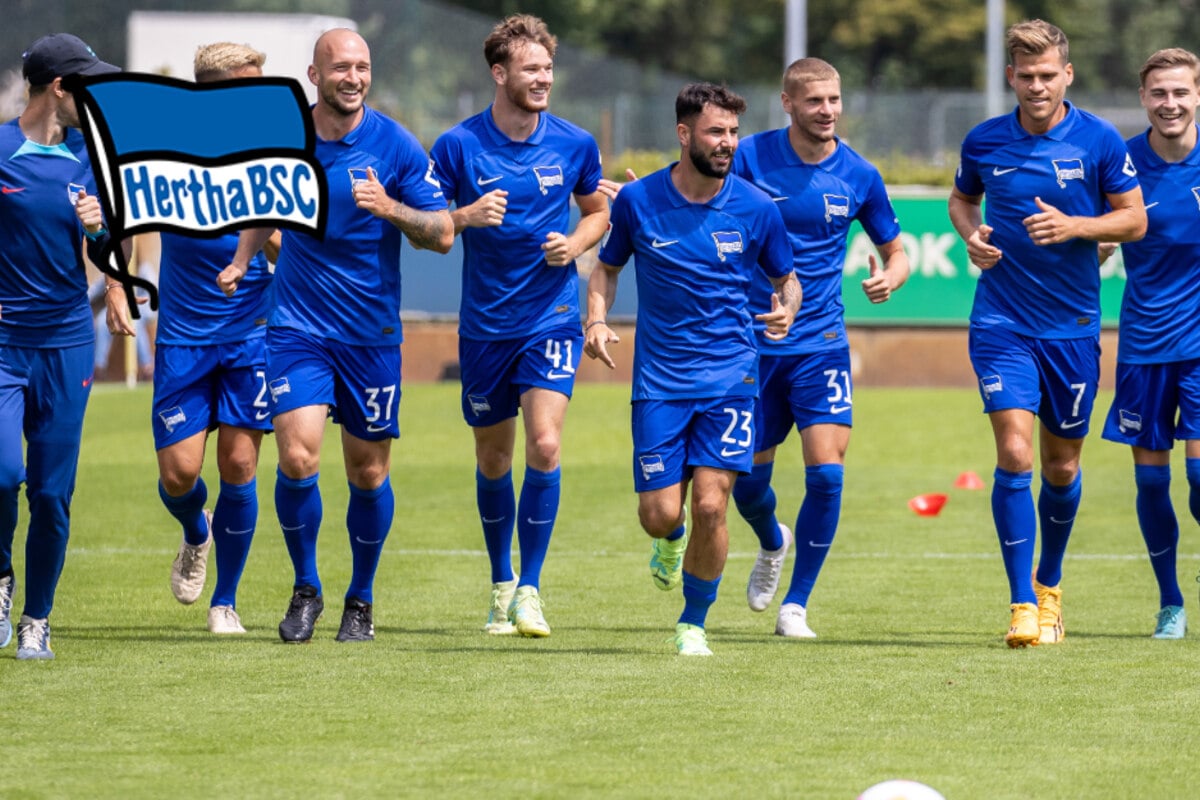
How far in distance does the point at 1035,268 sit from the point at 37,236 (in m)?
3.82

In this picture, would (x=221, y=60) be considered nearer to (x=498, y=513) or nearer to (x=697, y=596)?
(x=498, y=513)

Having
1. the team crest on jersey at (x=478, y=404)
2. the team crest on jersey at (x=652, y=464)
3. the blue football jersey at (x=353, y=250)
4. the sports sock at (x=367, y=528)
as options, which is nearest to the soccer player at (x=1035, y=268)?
the team crest on jersey at (x=652, y=464)

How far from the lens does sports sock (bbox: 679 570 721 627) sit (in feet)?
26.2

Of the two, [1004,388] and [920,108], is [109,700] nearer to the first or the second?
[1004,388]

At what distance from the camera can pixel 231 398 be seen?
344 inches

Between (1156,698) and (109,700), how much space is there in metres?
3.44

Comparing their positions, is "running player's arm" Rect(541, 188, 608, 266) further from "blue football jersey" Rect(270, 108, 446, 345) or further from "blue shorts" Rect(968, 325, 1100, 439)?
"blue shorts" Rect(968, 325, 1100, 439)

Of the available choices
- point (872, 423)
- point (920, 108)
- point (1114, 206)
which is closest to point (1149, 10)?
point (920, 108)

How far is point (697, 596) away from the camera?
7.99 meters

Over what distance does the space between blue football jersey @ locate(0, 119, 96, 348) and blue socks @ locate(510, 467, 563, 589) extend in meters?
2.01

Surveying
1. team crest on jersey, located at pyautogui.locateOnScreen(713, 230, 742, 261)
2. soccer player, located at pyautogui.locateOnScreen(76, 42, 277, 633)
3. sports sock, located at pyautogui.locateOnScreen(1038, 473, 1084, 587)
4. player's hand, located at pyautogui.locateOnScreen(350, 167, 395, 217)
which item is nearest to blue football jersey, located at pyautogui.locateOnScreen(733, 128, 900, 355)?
team crest on jersey, located at pyautogui.locateOnScreen(713, 230, 742, 261)

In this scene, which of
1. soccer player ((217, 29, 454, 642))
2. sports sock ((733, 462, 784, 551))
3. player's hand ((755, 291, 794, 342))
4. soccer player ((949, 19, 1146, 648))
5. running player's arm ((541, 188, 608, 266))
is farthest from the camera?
sports sock ((733, 462, 784, 551))

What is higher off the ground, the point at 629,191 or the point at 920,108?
the point at 629,191

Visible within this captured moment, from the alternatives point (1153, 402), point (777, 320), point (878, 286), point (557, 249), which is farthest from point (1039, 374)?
point (557, 249)
